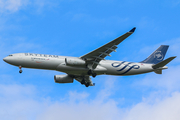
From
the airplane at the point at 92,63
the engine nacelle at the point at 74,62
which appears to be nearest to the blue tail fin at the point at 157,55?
the airplane at the point at 92,63

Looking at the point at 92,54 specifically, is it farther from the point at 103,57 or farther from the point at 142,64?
the point at 142,64

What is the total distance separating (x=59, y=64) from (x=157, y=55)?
1779 centimetres

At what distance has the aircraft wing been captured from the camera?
38.8 meters

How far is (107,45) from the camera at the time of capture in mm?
39250

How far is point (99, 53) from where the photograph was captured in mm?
41031

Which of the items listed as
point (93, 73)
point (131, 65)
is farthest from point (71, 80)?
point (131, 65)

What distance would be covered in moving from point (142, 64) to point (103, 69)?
7.34 metres

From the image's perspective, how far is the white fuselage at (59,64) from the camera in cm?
3991

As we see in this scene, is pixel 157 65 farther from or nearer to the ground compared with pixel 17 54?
nearer to the ground

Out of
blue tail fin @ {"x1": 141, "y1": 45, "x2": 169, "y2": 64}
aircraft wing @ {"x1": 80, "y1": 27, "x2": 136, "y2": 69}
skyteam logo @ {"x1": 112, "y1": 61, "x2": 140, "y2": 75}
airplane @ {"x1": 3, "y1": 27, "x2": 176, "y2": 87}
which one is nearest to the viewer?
aircraft wing @ {"x1": 80, "y1": 27, "x2": 136, "y2": 69}

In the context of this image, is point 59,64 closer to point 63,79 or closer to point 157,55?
point 63,79

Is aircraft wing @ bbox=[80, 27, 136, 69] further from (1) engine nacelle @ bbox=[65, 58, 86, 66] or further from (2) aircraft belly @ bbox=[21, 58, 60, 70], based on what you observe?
(2) aircraft belly @ bbox=[21, 58, 60, 70]

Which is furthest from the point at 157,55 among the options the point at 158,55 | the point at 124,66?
the point at 124,66

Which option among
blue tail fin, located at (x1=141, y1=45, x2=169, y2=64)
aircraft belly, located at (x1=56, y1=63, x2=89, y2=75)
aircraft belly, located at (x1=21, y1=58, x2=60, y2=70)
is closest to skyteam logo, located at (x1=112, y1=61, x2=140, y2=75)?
blue tail fin, located at (x1=141, y1=45, x2=169, y2=64)
